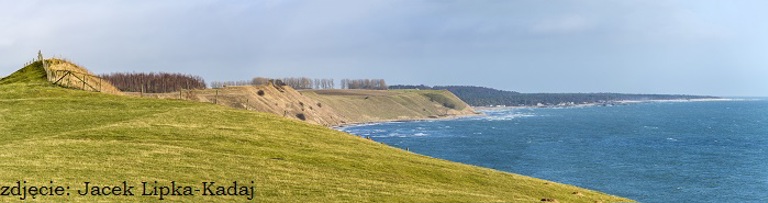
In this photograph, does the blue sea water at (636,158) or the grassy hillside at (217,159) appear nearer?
the grassy hillside at (217,159)

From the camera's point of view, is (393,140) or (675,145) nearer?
(675,145)

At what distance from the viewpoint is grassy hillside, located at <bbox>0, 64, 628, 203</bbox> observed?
125 ft

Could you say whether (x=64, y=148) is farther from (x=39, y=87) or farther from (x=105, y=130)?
(x=39, y=87)

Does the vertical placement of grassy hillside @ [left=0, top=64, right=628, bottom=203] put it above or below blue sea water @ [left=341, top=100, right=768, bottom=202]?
above

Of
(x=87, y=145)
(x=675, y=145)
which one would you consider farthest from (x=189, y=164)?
(x=675, y=145)

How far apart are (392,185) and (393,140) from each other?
433 ft

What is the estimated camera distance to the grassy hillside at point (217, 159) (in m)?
38.0

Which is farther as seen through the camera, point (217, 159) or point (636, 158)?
point (636, 158)

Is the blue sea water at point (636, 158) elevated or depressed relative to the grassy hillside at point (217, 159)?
depressed

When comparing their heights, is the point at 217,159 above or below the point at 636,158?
above

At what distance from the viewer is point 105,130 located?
2121 inches

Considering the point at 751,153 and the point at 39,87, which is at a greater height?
the point at 39,87

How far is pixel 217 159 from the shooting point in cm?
4500

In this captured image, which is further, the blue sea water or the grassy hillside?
the blue sea water
